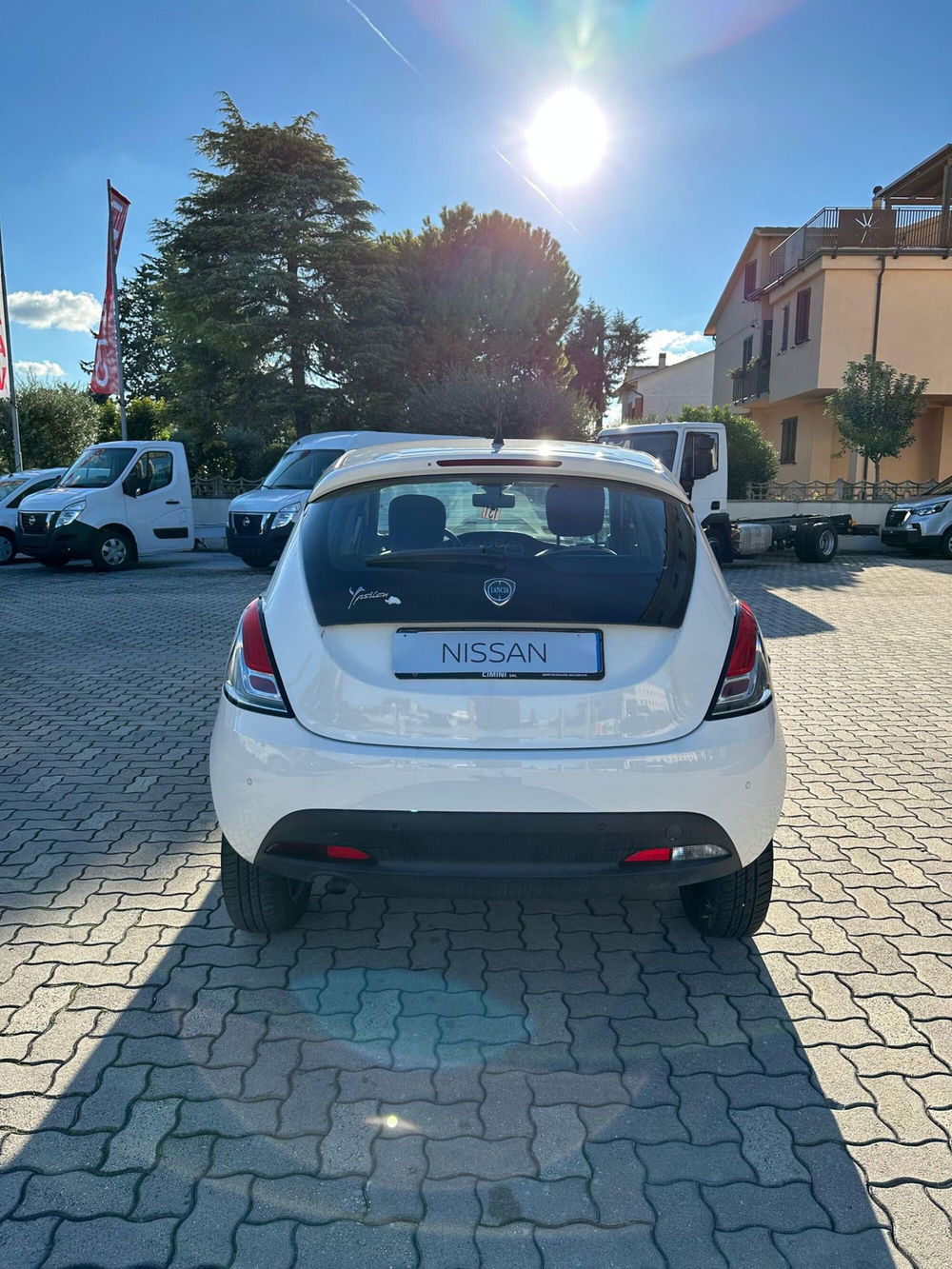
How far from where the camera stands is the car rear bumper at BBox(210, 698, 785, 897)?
2629 mm

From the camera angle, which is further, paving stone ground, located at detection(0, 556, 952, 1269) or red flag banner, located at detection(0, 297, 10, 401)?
red flag banner, located at detection(0, 297, 10, 401)

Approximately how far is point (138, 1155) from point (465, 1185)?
0.79 metres

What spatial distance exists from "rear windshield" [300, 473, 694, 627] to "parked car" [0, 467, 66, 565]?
15.4m

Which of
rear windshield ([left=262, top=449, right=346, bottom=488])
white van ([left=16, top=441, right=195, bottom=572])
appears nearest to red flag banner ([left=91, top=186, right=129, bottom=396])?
white van ([left=16, top=441, right=195, bottom=572])

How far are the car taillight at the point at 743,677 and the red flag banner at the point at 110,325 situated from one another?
81.2ft

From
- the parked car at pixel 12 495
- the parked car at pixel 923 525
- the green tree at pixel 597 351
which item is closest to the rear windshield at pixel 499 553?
the parked car at pixel 12 495

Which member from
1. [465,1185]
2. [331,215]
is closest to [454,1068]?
[465,1185]

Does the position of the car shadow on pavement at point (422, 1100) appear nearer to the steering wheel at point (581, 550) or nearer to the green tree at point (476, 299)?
the steering wheel at point (581, 550)

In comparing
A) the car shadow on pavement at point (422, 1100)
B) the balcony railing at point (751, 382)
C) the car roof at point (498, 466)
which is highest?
the balcony railing at point (751, 382)

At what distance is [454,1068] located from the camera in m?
2.66

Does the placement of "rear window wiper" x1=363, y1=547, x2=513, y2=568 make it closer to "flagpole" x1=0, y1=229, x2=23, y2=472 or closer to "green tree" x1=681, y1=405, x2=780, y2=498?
"green tree" x1=681, y1=405, x2=780, y2=498

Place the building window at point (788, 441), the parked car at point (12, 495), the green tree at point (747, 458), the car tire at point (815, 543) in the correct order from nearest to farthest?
the parked car at point (12, 495) < the car tire at point (815, 543) < the green tree at point (747, 458) < the building window at point (788, 441)

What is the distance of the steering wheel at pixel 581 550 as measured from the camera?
10.9 feet

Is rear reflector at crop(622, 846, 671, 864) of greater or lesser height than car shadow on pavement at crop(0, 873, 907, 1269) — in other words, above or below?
above
